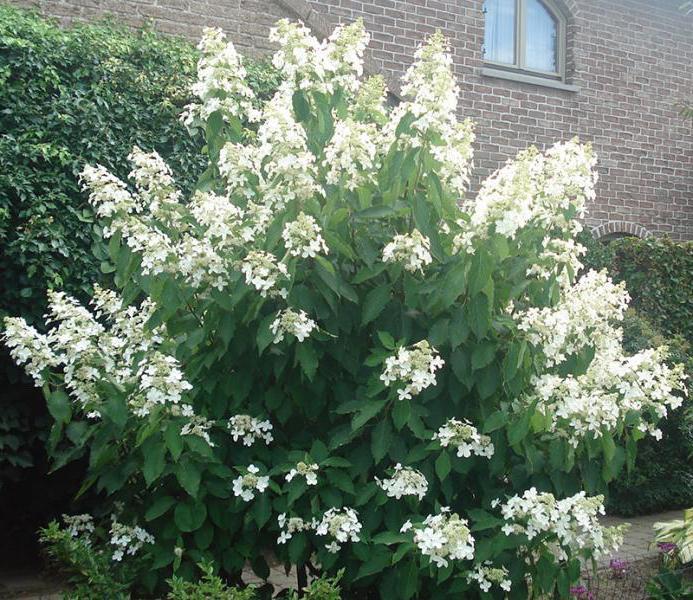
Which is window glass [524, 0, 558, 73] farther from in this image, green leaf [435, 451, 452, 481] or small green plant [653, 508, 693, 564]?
green leaf [435, 451, 452, 481]

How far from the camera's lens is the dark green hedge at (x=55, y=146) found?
17.0 ft

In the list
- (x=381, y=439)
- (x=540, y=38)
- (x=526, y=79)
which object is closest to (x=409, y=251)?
(x=381, y=439)

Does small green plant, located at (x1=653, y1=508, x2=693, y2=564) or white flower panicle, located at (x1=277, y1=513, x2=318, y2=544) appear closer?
white flower panicle, located at (x1=277, y1=513, x2=318, y2=544)

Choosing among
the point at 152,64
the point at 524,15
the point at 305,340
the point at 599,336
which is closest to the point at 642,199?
the point at 524,15

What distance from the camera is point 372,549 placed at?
3.09 m

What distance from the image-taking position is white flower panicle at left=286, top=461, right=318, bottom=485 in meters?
3.02

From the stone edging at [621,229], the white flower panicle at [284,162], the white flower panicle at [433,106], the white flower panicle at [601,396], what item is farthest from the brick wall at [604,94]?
the white flower panicle at [601,396]

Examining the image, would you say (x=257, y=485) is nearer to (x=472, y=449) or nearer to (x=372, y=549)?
(x=372, y=549)

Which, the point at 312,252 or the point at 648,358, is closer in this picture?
the point at 312,252

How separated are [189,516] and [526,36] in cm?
900

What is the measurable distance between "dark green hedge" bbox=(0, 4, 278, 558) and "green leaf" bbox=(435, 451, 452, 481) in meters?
2.97

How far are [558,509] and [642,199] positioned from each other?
29.3 feet

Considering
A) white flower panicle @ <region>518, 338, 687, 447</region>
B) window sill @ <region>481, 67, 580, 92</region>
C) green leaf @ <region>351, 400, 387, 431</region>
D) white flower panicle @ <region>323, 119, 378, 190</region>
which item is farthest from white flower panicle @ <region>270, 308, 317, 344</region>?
window sill @ <region>481, 67, 580, 92</region>

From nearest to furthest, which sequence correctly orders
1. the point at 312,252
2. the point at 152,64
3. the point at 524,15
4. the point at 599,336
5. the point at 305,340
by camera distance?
the point at 312,252 < the point at 305,340 < the point at 599,336 < the point at 152,64 < the point at 524,15
